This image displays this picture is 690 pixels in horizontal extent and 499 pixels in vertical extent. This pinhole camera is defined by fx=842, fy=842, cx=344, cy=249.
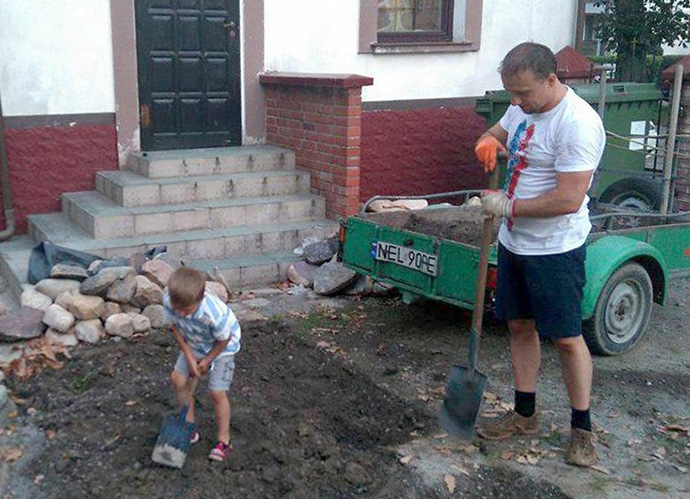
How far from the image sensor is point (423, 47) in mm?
9367

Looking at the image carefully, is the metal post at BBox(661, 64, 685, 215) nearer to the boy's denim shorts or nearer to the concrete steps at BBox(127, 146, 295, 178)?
the concrete steps at BBox(127, 146, 295, 178)

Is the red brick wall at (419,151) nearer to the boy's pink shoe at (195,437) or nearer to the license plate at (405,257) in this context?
the license plate at (405,257)

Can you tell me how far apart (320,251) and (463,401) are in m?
3.22

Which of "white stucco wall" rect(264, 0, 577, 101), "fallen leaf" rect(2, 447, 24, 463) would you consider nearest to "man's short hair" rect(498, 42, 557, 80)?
"fallen leaf" rect(2, 447, 24, 463)

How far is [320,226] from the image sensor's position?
787 centimetres

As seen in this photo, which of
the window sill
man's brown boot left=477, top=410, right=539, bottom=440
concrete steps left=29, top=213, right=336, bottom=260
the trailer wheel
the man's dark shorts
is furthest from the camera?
the window sill

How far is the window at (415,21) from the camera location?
9.41 meters

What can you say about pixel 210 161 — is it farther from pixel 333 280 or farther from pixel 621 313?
pixel 621 313

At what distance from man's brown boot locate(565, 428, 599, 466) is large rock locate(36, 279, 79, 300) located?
143 inches

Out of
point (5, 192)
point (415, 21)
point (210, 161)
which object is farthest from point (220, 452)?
point (415, 21)

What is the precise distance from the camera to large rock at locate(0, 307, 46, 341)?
224 inches

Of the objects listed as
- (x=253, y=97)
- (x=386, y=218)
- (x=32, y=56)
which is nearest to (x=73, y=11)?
(x=32, y=56)

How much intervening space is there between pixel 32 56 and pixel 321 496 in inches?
203

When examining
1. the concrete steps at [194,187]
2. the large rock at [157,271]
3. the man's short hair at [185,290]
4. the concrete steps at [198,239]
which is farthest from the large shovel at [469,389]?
the concrete steps at [194,187]
